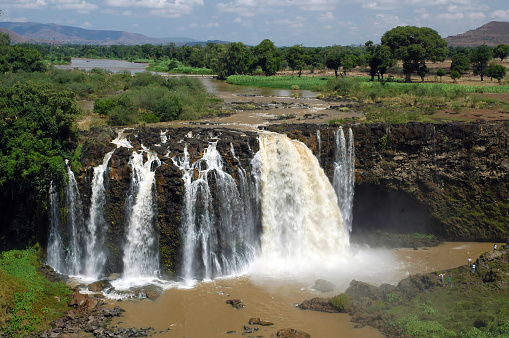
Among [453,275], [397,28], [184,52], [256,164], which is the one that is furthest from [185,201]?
[184,52]

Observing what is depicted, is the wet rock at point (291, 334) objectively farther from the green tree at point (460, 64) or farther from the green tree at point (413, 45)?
the green tree at point (460, 64)

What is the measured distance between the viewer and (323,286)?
73.2ft

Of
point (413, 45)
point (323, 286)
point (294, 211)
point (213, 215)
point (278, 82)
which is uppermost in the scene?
point (413, 45)

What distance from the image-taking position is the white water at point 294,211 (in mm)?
25781

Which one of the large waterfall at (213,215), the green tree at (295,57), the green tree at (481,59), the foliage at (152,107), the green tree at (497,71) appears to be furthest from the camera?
the green tree at (295,57)

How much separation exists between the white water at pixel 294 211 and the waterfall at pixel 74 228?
9139 mm

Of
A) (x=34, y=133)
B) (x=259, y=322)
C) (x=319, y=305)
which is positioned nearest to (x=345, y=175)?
(x=319, y=305)

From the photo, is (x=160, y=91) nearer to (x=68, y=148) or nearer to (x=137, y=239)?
(x=68, y=148)

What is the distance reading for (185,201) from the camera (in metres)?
23.8

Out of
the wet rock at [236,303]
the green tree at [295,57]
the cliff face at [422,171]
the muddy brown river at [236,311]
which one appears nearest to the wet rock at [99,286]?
the muddy brown river at [236,311]

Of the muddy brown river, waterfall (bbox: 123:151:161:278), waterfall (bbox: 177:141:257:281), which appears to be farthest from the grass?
the muddy brown river

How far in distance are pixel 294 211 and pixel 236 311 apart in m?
7.43

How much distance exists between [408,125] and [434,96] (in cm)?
1756

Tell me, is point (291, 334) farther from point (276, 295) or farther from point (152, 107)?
point (152, 107)
